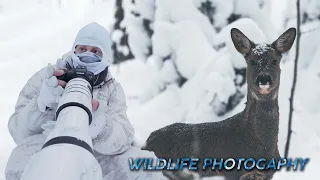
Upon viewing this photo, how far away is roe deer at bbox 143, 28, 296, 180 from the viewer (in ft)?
6.81

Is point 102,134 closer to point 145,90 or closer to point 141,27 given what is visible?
point 145,90

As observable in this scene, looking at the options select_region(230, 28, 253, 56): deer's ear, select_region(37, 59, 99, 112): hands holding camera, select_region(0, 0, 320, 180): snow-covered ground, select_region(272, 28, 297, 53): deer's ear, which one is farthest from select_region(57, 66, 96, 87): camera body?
select_region(0, 0, 320, 180): snow-covered ground

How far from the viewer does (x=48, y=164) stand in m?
1.11

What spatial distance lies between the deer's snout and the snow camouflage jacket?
0.68 meters

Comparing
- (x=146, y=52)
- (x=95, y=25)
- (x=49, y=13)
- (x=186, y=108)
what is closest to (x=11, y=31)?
(x=49, y=13)

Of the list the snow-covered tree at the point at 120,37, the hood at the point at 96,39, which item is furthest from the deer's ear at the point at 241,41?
the snow-covered tree at the point at 120,37

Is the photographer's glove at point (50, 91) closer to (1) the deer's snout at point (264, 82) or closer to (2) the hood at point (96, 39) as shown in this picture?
(2) the hood at point (96, 39)

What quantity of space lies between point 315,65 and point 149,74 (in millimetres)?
1663

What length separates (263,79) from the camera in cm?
204

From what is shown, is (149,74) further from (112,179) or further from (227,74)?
(112,179)

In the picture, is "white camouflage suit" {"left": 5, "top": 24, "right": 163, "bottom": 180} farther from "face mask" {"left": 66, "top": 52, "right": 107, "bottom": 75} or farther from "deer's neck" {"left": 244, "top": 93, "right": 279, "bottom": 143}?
"deer's neck" {"left": 244, "top": 93, "right": 279, "bottom": 143}

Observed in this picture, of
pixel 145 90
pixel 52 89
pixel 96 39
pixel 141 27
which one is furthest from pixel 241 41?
pixel 141 27

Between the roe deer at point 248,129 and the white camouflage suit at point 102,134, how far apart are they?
21cm

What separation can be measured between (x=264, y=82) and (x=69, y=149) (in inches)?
46.5
